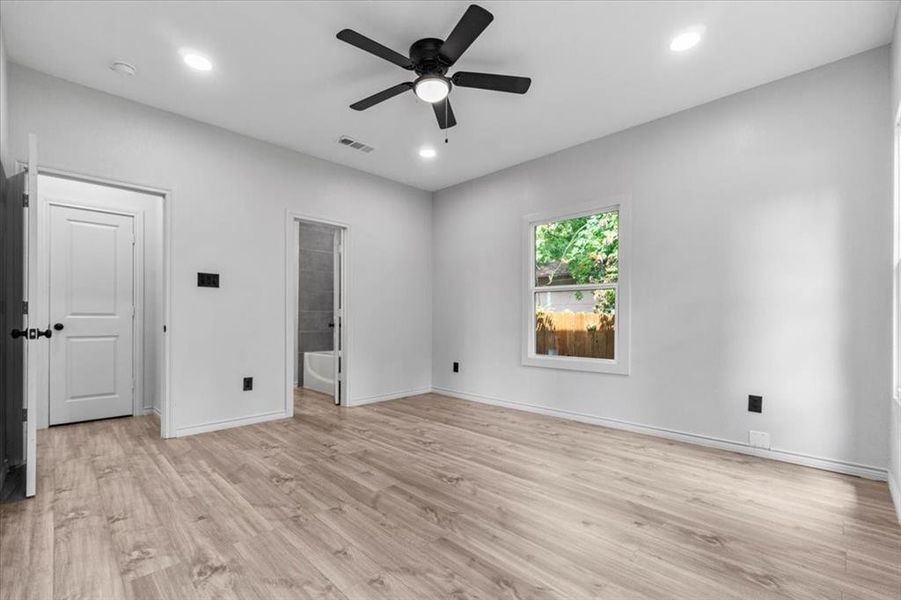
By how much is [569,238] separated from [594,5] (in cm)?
227

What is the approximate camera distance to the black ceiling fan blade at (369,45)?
2250 mm

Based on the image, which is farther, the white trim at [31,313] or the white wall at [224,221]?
the white wall at [224,221]

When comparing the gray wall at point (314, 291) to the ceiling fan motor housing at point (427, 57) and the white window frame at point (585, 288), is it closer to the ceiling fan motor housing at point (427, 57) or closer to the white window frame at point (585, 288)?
the white window frame at point (585, 288)

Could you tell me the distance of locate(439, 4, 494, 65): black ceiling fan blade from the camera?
81.0 inches

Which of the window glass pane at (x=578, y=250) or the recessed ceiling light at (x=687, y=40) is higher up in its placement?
the recessed ceiling light at (x=687, y=40)

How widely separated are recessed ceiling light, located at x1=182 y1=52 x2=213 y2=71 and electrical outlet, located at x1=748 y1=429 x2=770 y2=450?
4.54 metres

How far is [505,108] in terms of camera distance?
343 cm

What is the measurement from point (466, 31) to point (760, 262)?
8.44 feet

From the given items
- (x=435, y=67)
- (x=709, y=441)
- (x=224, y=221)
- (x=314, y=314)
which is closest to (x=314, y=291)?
(x=314, y=314)

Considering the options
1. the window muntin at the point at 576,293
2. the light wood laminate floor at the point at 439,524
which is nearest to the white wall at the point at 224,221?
the light wood laminate floor at the point at 439,524

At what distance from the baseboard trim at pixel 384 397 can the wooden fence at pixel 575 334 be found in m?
1.71

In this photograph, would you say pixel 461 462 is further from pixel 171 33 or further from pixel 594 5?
pixel 171 33

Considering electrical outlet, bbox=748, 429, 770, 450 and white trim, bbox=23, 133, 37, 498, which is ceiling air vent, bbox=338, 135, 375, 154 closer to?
white trim, bbox=23, 133, 37, 498

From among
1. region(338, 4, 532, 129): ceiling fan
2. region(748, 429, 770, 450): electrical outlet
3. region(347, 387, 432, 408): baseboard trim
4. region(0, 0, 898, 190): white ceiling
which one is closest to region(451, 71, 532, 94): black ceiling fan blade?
region(338, 4, 532, 129): ceiling fan
